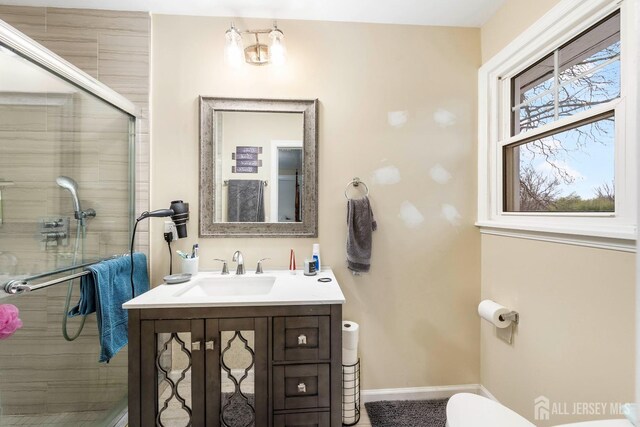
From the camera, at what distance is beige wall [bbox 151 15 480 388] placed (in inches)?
66.9

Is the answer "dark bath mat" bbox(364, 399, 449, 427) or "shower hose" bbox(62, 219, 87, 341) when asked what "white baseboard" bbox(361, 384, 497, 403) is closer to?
"dark bath mat" bbox(364, 399, 449, 427)

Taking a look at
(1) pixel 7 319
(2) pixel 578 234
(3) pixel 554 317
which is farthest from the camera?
(3) pixel 554 317

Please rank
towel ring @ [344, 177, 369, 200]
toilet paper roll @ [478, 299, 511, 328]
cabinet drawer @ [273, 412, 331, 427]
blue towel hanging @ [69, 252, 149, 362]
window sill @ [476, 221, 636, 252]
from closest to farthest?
1. window sill @ [476, 221, 636, 252]
2. cabinet drawer @ [273, 412, 331, 427]
3. blue towel hanging @ [69, 252, 149, 362]
4. toilet paper roll @ [478, 299, 511, 328]
5. towel ring @ [344, 177, 369, 200]

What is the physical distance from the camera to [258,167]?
1.69m

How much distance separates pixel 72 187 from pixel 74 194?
34 mm

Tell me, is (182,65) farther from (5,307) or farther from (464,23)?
(464,23)

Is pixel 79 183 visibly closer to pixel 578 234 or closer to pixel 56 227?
pixel 56 227

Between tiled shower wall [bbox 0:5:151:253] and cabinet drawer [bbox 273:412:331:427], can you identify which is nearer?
cabinet drawer [bbox 273:412:331:427]

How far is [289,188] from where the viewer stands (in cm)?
171

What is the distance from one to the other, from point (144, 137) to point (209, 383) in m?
1.38

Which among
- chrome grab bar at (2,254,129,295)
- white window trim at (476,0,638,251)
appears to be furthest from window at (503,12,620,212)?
chrome grab bar at (2,254,129,295)

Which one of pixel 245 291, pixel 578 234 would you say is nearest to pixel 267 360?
pixel 245 291

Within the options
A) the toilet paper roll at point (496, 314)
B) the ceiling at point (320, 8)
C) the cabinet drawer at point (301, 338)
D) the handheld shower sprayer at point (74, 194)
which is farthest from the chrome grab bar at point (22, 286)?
the toilet paper roll at point (496, 314)

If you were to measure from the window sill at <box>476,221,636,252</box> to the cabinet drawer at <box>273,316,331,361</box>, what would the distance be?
1080 millimetres
